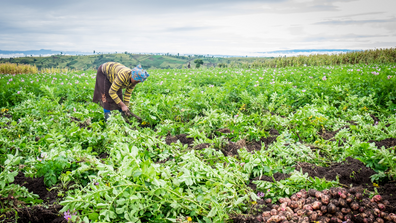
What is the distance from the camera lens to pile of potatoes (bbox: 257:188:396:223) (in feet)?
4.81

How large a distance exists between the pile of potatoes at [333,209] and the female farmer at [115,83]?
11.2ft

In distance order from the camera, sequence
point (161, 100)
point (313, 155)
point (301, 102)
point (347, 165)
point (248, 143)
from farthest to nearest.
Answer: point (301, 102) < point (161, 100) < point (248, 143) < point (313, 155) < point (347, 165)

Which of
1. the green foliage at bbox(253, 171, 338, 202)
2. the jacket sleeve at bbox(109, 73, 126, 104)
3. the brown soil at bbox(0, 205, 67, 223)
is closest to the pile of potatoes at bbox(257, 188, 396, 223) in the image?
the green foliage at bbox(253, 171, 338, 202)

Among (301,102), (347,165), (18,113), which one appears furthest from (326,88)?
(18,113)

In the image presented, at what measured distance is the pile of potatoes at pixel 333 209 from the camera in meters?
1.47

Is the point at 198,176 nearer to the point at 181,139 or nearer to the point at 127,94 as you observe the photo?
the point at 181,139

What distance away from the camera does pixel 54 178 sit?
2.18 m

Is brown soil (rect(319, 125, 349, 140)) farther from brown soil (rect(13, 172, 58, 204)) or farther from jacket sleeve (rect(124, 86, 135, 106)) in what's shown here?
jacket sleeve (rect(124, 86, 135, 106))

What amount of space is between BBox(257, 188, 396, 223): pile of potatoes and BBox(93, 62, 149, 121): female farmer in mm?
3407

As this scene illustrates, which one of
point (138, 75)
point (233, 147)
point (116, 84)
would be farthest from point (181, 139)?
point (116, 84)

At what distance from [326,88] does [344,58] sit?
24.0 metres

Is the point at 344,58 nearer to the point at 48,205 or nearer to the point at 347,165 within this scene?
the point at 347,165

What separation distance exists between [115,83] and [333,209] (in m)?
4.21

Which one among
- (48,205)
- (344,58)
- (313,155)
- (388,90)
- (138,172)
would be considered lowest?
(48,205)
